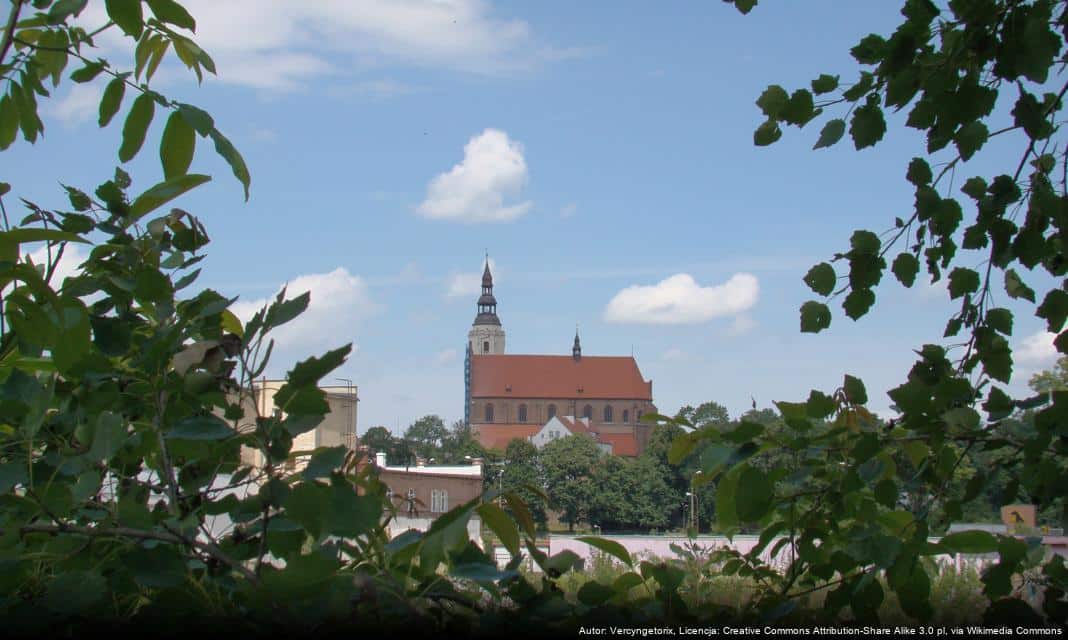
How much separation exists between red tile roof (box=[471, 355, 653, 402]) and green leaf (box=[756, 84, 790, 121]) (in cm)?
11302

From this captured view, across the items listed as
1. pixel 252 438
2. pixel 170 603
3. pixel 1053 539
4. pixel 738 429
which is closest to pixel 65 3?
pixel 252 438

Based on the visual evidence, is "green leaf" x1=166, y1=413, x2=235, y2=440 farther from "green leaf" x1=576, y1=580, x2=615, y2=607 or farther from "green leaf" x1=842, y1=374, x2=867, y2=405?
"green leaf" x1=842, y1=374, x2=867, y2=405

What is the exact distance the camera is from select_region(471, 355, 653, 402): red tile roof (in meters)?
115

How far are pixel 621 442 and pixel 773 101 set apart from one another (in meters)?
111

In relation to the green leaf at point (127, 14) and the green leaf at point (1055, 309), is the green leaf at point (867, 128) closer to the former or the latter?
the green leaf at point (1055, 309)

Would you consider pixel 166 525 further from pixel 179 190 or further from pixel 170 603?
pixel 179 190

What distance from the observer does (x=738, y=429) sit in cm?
125

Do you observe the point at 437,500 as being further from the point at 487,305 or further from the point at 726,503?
the point at 487,305

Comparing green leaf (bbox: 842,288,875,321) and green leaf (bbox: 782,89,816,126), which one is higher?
green leaf (bbox: 782,89,816,126)

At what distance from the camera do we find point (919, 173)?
195 centimetres

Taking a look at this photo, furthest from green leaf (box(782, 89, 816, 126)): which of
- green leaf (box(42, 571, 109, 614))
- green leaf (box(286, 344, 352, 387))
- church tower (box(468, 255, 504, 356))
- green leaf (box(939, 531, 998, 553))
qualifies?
church tower (box(468, 255, 504, 356))

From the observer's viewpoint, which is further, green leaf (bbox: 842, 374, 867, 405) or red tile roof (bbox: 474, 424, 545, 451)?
red tile roof (bbox: 474, 424, 545, 451)

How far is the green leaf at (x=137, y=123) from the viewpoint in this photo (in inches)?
50.6

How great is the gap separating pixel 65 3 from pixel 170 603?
0.85 meters
